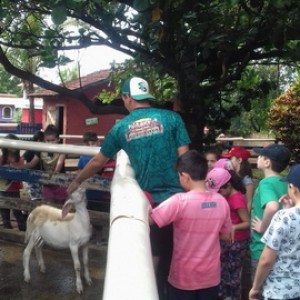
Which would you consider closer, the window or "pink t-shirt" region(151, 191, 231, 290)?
"pink t-shirt" region(151, 191, 231, 290)

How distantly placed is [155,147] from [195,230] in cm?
56

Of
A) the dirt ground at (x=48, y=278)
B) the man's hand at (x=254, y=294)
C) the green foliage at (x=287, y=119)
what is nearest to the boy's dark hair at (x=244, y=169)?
the dirt ground at (x=48, y=278)

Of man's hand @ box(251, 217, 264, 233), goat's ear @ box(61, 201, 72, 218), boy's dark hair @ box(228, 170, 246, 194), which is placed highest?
boy's dark hair @ box(228, 170, 246, 194)

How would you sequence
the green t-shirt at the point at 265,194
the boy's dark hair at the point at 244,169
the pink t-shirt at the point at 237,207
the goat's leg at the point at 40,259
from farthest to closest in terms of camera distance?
the goat's leg at the point at 40,259, the boy's dark hair at the point at 244,169, the pink t-shirt at the point at 237,207, the green t-shirt at the point at 265,194

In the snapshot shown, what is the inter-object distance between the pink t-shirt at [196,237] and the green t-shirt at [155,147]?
0.89 feet

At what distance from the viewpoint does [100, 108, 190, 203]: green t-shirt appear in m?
3.04

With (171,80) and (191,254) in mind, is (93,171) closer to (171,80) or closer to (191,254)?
(191,254)

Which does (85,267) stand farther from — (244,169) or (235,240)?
(244,169)

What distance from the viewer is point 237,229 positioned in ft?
12.8

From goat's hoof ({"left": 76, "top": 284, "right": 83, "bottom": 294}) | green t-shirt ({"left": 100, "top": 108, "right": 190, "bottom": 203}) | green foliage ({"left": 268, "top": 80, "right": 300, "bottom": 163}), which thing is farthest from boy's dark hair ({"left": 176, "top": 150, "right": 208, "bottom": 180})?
green foliage ({"left": 268, "top": 80, "right": 300, "bottom": 163})

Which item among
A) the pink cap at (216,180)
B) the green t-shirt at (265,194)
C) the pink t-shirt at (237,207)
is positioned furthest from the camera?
the pink t-shirt at (237,207)

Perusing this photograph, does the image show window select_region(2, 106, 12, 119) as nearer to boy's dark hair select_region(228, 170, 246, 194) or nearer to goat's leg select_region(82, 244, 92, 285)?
goat's leg select_region(82, 244, 92, 285)

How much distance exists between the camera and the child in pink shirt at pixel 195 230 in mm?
2770

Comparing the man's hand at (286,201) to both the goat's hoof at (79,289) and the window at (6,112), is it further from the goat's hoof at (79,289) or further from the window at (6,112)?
the window at (6,112)
